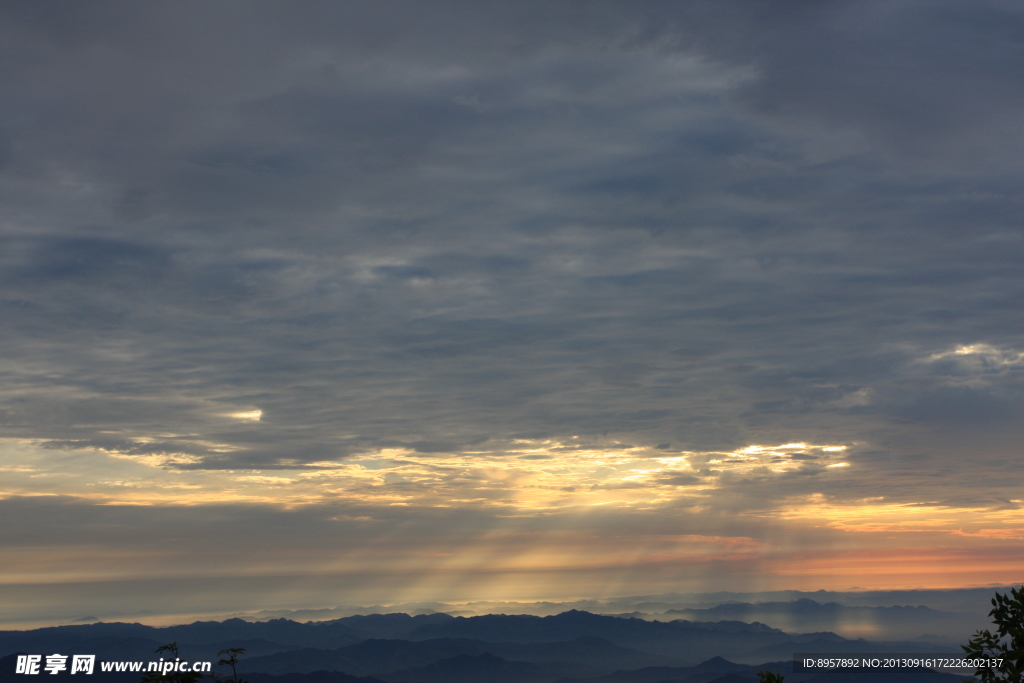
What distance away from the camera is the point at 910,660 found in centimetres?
16688

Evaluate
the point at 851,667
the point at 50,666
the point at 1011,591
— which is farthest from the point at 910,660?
the point at 50,666

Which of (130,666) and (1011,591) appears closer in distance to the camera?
(1011,591)

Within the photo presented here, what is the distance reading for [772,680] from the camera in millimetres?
42844

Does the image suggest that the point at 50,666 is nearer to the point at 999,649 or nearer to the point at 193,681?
the point at 193,681

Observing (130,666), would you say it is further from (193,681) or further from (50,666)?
(193,681)

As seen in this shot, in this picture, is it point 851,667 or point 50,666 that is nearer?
point 50,666

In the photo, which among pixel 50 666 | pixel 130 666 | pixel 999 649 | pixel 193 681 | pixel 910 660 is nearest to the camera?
pixel 999 649

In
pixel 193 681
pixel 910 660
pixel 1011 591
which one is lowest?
pixel 910 660

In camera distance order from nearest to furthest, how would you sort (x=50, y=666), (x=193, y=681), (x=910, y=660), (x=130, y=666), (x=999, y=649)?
(x=999, y=649), (x=193, y=681), (x=50, y=666), (x=130, y=666), (x=910, y=660)

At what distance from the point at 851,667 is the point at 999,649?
107113 millimetres

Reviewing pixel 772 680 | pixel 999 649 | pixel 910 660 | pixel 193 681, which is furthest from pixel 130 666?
pixel 910 660

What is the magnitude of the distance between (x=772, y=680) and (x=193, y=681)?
43.3m

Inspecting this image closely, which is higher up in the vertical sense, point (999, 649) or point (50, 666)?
point (999, 649)

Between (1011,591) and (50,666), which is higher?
(1011,591)
